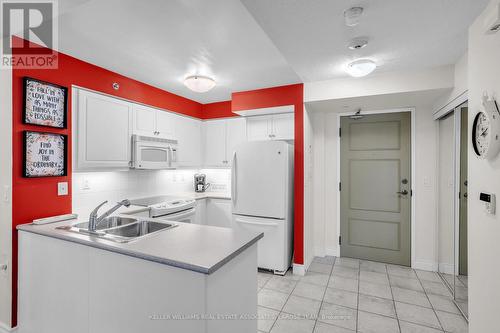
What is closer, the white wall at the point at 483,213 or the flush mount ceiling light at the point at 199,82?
the white wall at the point at 483,213

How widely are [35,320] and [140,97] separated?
8.12 ft

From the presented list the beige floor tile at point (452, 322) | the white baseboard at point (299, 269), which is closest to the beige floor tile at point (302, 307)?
the white baseboard at point (299, 269)

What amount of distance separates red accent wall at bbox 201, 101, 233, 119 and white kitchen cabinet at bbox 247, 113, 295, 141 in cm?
48

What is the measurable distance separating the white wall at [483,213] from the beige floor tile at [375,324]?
0.57m

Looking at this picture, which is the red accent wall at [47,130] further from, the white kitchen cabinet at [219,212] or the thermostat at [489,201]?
the thermostat at [489,201]

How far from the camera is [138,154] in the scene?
302cm

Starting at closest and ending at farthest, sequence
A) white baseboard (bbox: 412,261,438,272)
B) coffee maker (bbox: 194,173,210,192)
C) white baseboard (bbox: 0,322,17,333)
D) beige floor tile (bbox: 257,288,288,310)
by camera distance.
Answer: white baseboard (bbox: 0,322,17,333) → beige floor tile (bbox: 257,288,288,310) → white baseboard (bbox: 412,261,438,272) → coffee maker (bbox: 194,173,210,192)

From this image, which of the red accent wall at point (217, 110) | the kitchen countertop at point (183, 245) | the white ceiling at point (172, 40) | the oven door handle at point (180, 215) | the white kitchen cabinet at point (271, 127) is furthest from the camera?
the red accent wall at point (217, 110)

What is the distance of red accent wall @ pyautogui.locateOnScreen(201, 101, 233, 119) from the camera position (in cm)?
418

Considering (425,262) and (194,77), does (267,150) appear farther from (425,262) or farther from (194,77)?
(425,262)

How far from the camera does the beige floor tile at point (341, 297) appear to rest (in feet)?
8.19

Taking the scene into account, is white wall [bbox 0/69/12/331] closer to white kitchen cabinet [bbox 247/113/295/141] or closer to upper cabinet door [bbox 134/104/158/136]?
upper cabinet door [bbox 134/104/158/136]

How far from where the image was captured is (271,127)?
3.66 meters

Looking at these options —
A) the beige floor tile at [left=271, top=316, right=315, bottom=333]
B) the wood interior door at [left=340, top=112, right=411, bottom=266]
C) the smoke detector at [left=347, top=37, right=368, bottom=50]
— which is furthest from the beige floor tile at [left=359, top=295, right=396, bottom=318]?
the smoke detector at [left=347, top=37, right=368, bottom=50]
